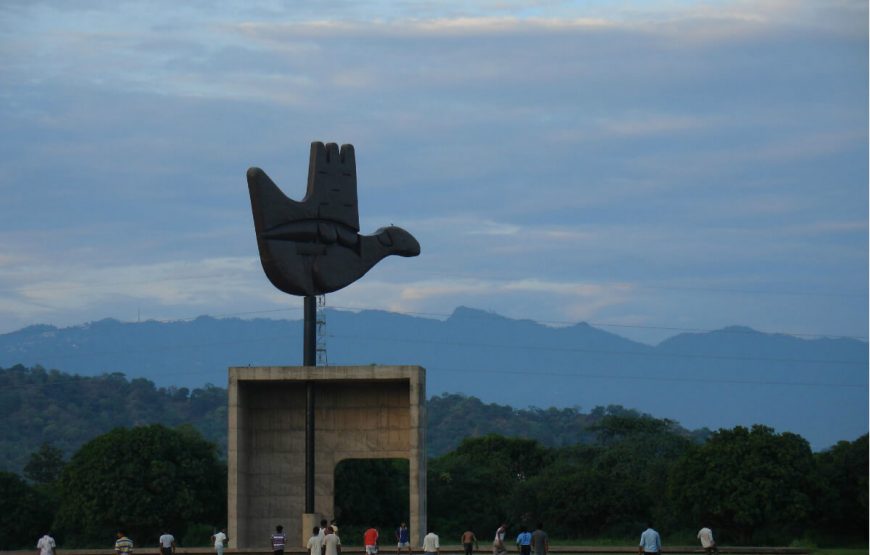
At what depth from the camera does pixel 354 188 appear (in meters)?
44.7

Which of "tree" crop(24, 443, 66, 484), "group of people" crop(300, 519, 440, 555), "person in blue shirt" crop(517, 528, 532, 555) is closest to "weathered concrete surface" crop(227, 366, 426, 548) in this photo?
"group of people" crop(300, 519, 440, 555)

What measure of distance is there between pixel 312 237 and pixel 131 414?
141 meters

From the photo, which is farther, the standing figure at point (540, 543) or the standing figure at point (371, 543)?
the standing figure at point (371, 543)

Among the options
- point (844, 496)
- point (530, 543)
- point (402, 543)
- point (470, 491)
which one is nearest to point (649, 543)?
point (530, 543)

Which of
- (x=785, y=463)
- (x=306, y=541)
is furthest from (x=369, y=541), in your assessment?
(x=785, y=463)

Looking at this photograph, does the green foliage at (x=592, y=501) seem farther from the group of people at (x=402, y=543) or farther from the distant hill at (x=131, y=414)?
the distant hill at (x=131, y=414)

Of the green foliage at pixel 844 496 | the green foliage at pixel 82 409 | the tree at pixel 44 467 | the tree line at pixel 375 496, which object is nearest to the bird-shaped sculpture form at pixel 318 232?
the tree line at pixel 375 496

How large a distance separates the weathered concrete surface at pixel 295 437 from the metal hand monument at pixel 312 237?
2.15 m

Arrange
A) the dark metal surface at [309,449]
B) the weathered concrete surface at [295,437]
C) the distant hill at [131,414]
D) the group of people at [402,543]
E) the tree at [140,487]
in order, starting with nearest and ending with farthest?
the group of people at [402,543], the dark metal surface at [309,449], the weathered concrete surface at [295,437], the tree at [140,487], the distant hill at [131,414]

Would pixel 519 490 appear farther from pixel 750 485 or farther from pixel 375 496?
pixel 750 485

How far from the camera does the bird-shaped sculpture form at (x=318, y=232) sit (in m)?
42.0

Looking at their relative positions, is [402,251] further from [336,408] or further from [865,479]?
[865,479]

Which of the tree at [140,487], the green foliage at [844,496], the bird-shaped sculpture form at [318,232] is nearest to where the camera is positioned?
the bird-shaped sculpture form at [318,232]

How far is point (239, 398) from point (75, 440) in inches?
4775
